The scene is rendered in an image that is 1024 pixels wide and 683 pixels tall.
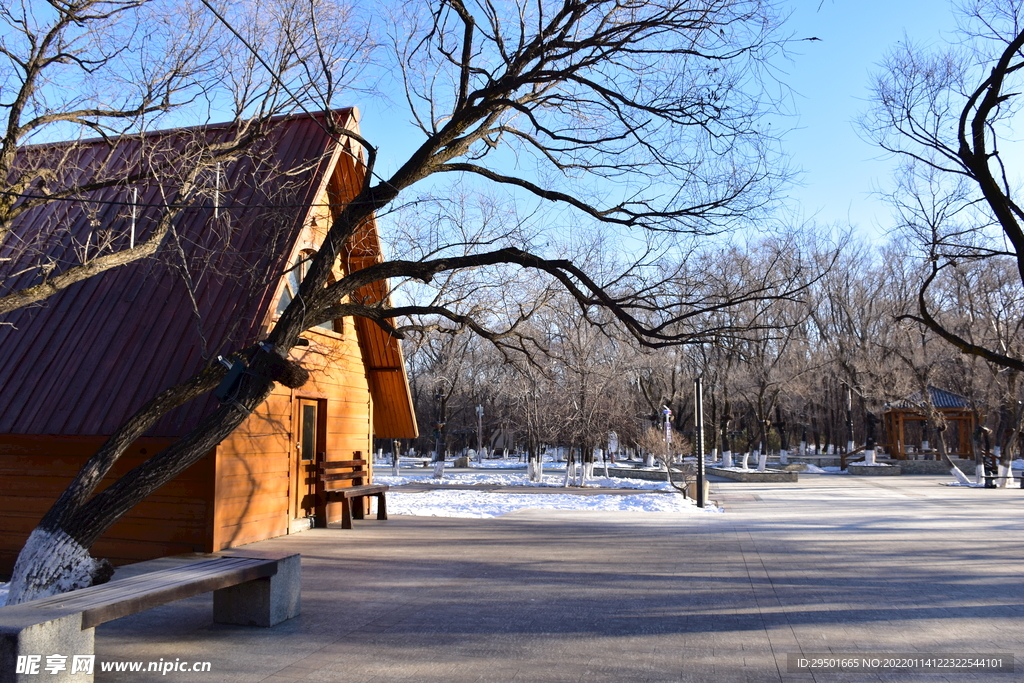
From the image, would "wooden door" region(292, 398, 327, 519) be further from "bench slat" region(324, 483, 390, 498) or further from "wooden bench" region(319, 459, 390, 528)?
"bench slat" region(324, 483, 390, 498)

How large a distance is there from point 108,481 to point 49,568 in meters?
3.63

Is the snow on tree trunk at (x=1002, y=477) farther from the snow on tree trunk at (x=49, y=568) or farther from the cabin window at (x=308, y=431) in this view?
the snow on tree trunk at (x=49, y=568)

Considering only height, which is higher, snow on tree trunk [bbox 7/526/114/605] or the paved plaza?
snow on tree trunk [bbox 7/526/114/605]

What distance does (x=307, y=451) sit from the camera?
13.2 m

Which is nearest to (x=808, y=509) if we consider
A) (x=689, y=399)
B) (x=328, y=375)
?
(x=328, y=375)

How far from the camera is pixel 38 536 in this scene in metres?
7.19

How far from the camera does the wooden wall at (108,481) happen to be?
1009 centimetres

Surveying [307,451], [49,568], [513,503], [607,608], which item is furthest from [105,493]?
[513,503]

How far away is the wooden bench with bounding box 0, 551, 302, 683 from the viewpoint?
458 cm

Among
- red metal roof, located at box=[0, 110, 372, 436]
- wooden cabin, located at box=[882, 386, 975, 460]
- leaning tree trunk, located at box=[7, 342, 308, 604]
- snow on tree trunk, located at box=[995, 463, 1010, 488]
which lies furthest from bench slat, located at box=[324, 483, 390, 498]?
wooden cabin, located at box=[882, 386, 975, 460]

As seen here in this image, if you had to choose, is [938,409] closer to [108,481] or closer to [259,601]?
[108,481]

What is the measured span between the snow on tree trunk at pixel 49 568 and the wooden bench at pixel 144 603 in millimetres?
1440

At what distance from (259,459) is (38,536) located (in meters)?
4.08

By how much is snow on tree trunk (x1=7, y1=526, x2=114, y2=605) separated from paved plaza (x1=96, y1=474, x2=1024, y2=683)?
709 mm
